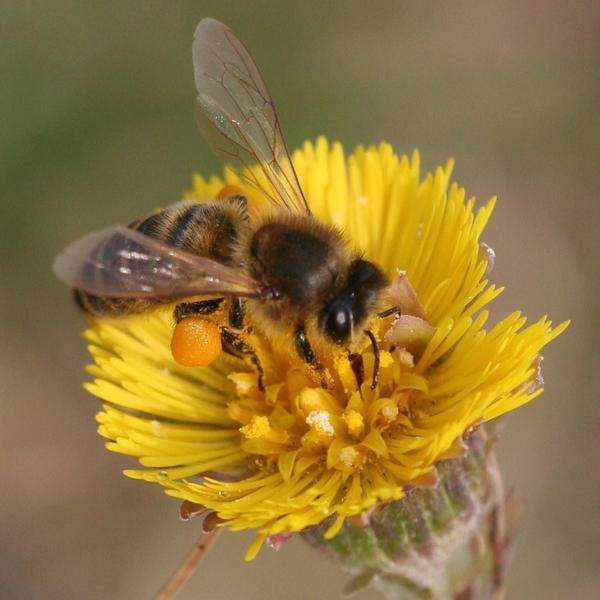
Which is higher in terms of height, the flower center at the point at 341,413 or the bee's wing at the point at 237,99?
the bee's wing at the point at 237,99

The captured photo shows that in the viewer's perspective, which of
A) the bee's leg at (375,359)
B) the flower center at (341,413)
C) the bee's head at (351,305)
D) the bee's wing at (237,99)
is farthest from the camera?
the bee's wing at (237,99)

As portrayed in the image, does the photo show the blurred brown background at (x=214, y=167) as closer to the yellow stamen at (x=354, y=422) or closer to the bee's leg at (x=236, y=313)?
the yellow stamen at (x=354, y=422)

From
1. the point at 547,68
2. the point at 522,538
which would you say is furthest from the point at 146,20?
the point at 522,538

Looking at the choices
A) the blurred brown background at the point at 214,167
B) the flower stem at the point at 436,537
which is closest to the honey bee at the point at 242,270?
the flower stem at the point at 436,537

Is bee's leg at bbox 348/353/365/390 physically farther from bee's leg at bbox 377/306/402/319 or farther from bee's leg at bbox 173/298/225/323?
A: bee's leg at bbox 173/298/225/323

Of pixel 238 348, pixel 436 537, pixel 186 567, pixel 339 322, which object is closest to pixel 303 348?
pixel 339 322

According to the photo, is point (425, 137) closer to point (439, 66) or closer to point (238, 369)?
point (439, 66)
